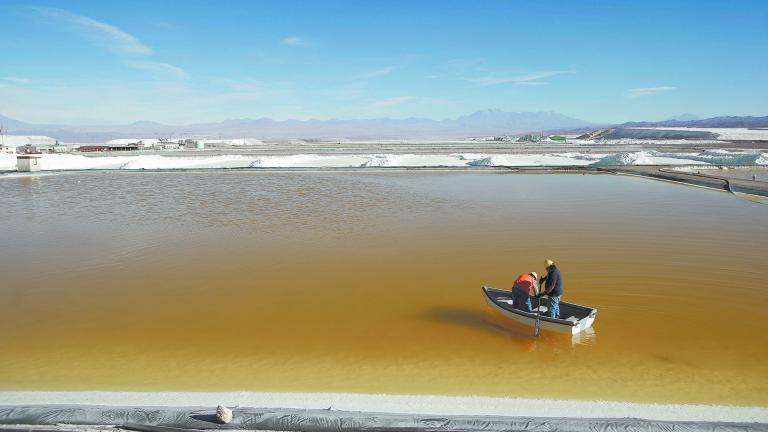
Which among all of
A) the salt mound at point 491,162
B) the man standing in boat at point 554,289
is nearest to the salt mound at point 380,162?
the salt mound at point 491,162

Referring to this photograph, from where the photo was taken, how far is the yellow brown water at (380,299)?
5637 millimetres

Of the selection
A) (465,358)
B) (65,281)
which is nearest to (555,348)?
(465,358)

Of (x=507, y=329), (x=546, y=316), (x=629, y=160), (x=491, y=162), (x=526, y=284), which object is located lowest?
(x=507, y=329)

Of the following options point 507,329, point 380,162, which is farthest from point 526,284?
point 380,162

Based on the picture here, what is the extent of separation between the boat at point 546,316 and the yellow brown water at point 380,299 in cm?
16

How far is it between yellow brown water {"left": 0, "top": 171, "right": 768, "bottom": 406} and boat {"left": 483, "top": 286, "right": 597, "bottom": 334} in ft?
0.52

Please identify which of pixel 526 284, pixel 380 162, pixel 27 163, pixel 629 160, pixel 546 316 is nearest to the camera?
pixel 546 316

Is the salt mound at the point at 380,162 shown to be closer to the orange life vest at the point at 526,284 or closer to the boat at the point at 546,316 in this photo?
the boat at the point at 546,316

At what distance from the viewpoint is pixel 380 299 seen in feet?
26.8

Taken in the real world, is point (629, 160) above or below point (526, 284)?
above

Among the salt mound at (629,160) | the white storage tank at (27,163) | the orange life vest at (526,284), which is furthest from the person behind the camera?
the salt mound at (629,160)

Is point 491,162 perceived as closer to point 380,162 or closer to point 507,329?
point 380,162

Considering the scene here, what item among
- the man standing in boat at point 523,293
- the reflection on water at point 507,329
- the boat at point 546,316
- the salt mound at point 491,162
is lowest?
the reflection on water at point 507,329

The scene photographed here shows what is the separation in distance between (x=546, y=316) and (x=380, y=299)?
266cm
